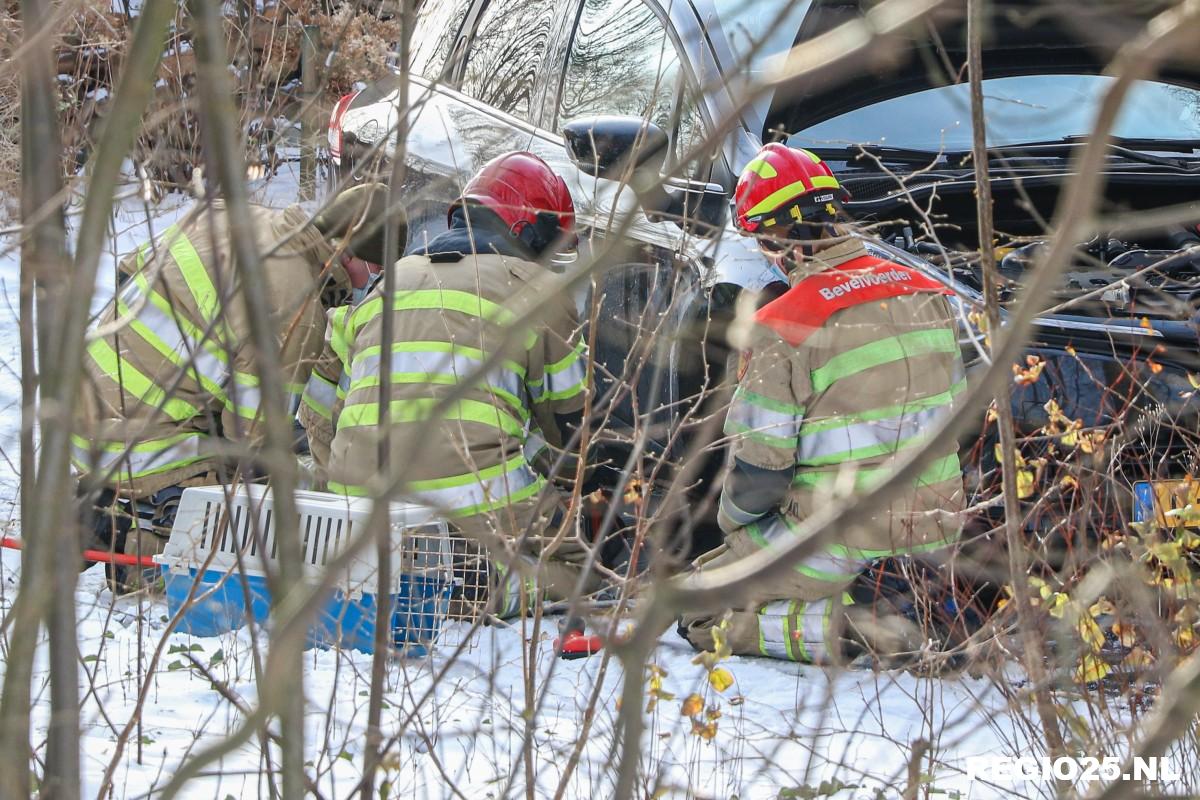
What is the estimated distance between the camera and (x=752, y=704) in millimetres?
3533

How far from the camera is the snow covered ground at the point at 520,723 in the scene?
8.52 feet

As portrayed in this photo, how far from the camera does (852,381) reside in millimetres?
3709

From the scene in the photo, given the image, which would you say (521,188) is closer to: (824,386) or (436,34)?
(824,386)

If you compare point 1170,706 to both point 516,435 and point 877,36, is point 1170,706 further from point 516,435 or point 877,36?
point 516,435

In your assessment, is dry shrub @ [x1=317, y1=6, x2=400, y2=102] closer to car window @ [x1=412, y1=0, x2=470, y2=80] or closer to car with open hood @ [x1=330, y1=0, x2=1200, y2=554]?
car window @ [x1=412, y1=0, x2=470, y2=80]

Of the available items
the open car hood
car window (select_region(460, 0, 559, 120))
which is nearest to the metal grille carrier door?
the open car hood

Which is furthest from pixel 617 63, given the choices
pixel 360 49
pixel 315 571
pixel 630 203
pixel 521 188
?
pixel 360 49

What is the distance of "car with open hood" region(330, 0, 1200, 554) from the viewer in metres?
3.53

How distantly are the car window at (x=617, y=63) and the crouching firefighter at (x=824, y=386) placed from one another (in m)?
0.64

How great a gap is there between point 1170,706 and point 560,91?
4529mm

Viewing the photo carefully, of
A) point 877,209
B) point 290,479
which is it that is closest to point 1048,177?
point 877,209

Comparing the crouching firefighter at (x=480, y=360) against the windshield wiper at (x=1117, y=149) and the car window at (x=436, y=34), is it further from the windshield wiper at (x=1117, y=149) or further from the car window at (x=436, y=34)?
the car window at (x=436, y=34)

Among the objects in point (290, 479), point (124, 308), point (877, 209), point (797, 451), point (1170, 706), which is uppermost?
point (877, 209)

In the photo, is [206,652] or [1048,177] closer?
[206,652]
